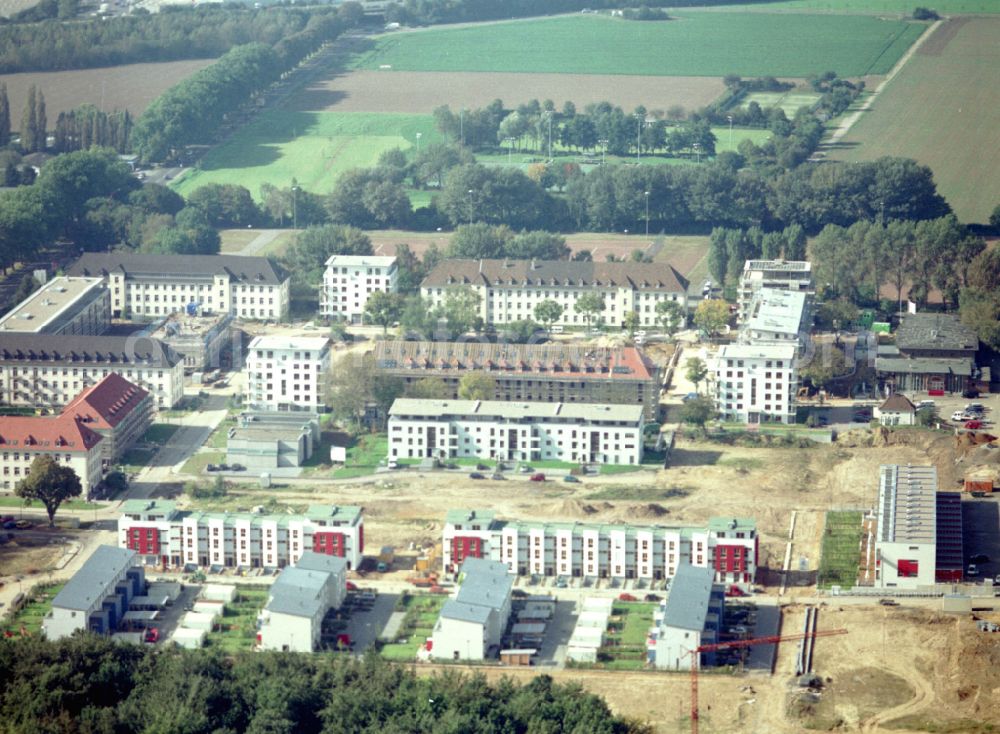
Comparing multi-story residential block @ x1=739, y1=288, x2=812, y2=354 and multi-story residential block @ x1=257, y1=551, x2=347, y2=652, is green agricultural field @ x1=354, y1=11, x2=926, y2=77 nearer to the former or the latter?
multi-story residential block @ x1=739, y1=288, x2=812, y2=354

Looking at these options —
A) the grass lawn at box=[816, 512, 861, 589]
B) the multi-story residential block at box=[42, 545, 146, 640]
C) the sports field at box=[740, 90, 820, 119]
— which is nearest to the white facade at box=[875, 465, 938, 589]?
the grass lawn at box=[816, 512, 861, 589]

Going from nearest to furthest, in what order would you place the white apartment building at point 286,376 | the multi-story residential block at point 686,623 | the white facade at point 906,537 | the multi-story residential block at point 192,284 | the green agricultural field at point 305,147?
1. the multi-story residential block at point 686,623
2. the white facade at point 906,537
3. the white apartment building at point 286,376
4. the multi-story residential block at point 192,284
5. the green agricultural field at point 305,147

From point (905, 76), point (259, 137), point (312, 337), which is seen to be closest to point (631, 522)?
point (312, 337)

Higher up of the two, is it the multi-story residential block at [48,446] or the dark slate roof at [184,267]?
the dark slate roof at [184,267]

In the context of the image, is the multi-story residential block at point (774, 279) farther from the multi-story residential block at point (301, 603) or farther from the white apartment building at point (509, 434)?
the multi-story residential block at point (301, 603)

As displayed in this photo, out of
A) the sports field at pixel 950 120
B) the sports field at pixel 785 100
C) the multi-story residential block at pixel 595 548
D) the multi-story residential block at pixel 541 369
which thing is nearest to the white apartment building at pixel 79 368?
the multi-story residential block at pixel 541 369

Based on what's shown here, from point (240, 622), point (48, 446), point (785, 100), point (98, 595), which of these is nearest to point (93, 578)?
point (98, 595)

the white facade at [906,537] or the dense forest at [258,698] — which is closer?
the dense forest at [258,698]
